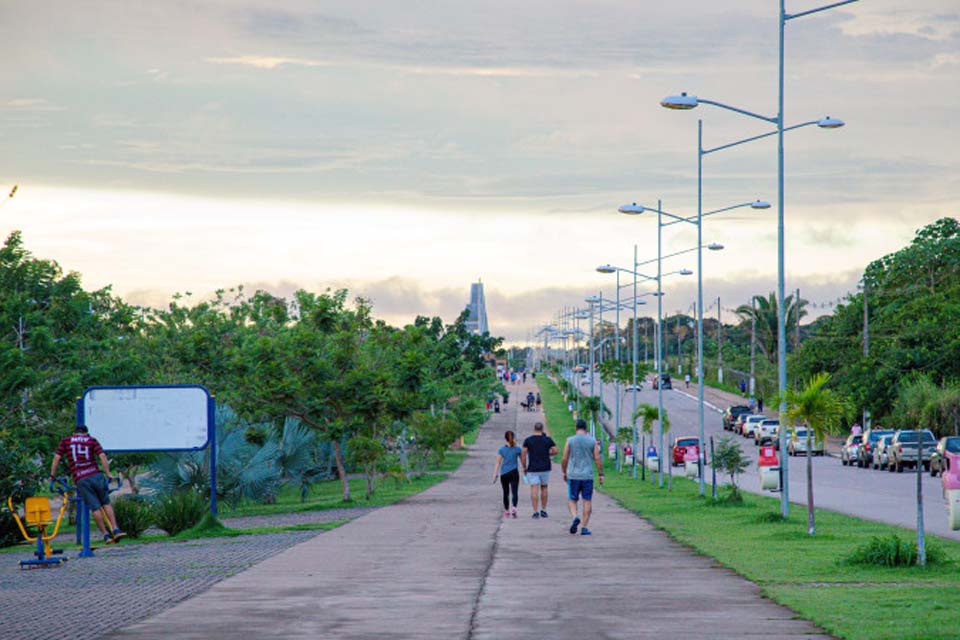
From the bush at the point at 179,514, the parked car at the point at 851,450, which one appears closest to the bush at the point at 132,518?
the bush at the point at 179,514

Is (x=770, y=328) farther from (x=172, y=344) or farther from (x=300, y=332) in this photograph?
(x=300, y=332)

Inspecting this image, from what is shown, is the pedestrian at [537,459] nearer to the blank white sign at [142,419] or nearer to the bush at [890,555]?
the blank white sign at [142,419]

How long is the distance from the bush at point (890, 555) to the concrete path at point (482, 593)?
1684 mm

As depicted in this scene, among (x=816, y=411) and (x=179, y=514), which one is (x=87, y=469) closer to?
(x=179, y=514)

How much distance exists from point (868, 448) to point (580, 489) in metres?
37.3

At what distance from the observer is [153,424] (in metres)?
23.2

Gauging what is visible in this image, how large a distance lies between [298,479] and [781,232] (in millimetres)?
19584

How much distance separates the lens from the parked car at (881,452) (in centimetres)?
5323

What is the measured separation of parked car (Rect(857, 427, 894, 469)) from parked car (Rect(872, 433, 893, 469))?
20.4 inches

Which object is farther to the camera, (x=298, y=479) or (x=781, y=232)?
(x=298, y=479)

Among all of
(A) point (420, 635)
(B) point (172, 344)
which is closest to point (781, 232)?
(A) point (420, 635)

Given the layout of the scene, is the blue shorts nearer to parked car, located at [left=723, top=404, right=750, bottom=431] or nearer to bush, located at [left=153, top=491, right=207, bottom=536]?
bush, located at [left=153, top=491, right=207, bottom=536]

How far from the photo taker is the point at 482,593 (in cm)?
1338

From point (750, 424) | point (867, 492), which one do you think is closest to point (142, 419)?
point (867, 492)
